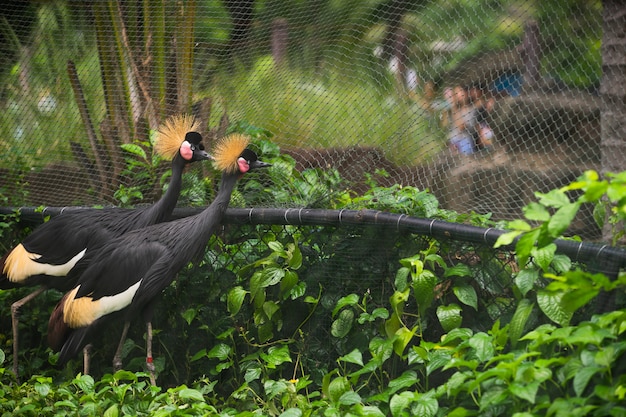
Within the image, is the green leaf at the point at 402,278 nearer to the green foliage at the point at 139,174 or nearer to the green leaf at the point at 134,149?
the green foliage at the point at 139,174

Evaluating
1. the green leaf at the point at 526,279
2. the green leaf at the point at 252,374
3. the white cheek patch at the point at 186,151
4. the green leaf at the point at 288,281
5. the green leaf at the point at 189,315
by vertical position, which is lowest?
the green leaf at the point at 252,374

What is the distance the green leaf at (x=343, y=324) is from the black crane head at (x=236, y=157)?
978 mm

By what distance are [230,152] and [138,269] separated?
0.78 m

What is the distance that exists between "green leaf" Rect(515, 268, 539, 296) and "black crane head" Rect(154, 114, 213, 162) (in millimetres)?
2019

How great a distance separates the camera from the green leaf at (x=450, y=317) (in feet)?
12.3

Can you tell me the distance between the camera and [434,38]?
5.09 m

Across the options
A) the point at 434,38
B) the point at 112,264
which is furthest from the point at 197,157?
the point at 434,38

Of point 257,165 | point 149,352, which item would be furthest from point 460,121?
point 149,352

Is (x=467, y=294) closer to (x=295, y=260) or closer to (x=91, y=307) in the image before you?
(x=295, y=260)

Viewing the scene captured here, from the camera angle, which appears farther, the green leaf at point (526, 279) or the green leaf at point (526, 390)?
the green leaf at point (526, 279)

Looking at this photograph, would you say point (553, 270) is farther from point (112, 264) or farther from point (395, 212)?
point (112, 264)

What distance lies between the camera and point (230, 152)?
4668mm

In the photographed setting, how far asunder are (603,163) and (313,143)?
5.61 feet

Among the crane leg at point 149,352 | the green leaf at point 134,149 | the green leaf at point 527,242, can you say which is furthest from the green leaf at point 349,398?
the green leaf at point 134,149
